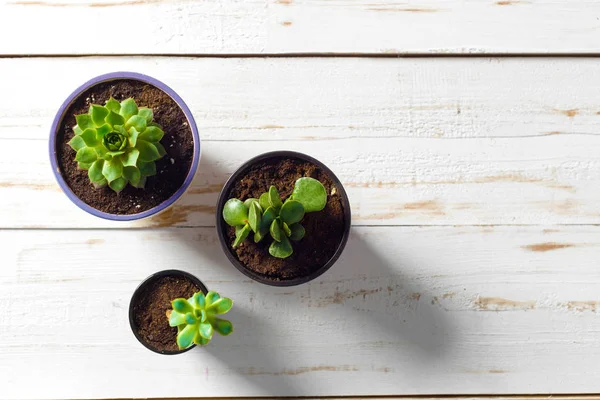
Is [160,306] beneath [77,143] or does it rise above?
beneath

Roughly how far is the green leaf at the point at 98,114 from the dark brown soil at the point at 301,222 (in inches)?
8.2

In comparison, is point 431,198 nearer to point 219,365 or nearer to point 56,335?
point 219,365

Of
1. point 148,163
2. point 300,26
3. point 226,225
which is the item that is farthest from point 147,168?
point 300,26

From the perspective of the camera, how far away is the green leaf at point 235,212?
0.85 meters

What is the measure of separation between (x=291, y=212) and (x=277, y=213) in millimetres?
25

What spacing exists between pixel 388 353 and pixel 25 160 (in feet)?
2.25

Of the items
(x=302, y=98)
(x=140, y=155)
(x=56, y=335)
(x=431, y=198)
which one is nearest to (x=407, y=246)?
(x=431, y=198)

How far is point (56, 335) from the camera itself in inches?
40.3

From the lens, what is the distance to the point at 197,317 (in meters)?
0.88

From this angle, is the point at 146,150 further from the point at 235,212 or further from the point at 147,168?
the point at 235,212

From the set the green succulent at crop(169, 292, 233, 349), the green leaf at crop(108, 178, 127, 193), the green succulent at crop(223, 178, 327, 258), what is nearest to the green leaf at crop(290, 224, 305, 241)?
the green succulent at crop(223, 178, 327, 258)

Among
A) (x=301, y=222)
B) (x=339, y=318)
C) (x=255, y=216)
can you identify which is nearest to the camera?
(x=255, y=216)

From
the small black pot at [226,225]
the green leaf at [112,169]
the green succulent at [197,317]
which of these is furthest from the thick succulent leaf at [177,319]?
the green leaf at [112,169]

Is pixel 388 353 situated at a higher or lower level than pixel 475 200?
lower
